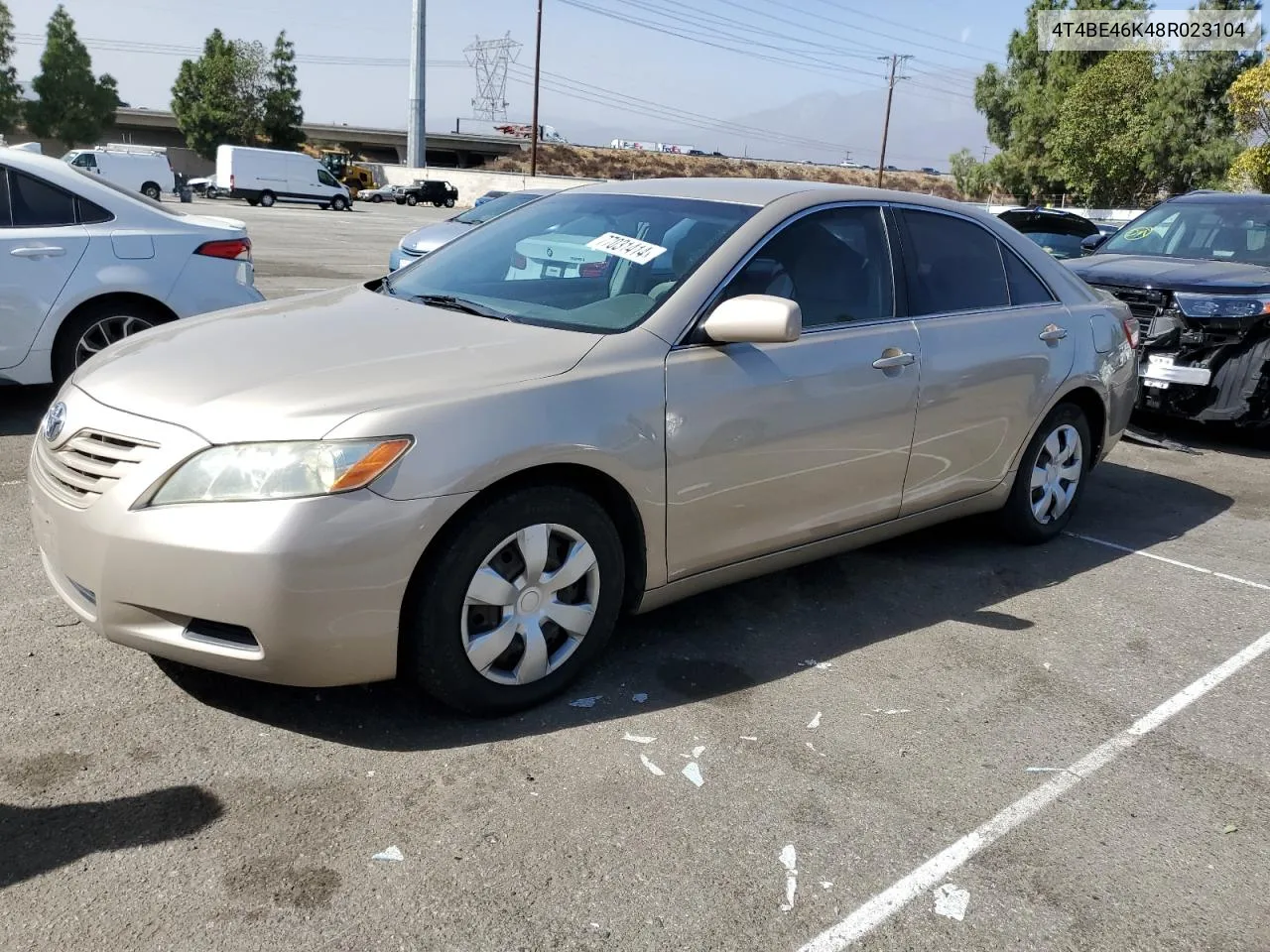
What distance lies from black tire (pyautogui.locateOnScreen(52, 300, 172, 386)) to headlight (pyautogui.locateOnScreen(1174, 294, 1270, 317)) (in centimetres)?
666

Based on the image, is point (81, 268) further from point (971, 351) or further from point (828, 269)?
point (971, 351)

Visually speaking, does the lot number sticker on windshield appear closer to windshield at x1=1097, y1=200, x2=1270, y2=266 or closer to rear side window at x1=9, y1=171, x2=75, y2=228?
rear side window at x1=9, y1=171, x2=75, y2=228

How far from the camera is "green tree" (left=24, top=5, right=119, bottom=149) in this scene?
68312mm

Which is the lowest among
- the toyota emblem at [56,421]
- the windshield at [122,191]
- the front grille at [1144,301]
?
the toyota emblem at [56,421]

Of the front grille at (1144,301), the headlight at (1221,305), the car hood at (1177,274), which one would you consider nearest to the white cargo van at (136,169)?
the car hood at (1177,274)

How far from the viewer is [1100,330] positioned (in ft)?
17.5

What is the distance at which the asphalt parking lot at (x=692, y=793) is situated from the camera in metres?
2.48

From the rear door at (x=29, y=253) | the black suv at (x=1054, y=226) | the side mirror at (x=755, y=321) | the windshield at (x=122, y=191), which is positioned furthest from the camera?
the black suv at (x=1054, y=226)

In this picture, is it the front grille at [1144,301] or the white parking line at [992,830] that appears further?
the front grille at [1144,301]

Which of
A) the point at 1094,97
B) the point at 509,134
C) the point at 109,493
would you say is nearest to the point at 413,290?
the point at 109,493

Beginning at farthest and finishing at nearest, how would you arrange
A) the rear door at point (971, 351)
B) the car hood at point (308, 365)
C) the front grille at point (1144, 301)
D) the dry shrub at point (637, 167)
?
1. the dry shrub at point (637, 167)
2. the front grille at point (1144, 301)
3. the rear door at point (971, 351)
4. the car hood at point (308, 365)

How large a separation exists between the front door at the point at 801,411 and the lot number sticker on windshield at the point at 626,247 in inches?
13.3

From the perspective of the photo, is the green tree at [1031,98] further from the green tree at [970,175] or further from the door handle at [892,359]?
the door handle at [892,359]

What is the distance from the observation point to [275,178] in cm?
4659
